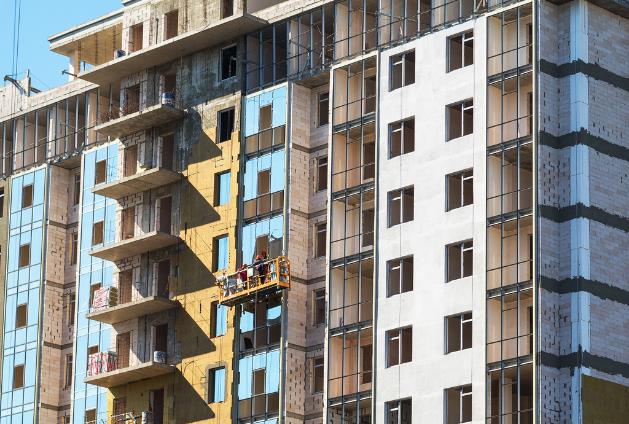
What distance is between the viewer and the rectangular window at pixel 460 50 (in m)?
94.2

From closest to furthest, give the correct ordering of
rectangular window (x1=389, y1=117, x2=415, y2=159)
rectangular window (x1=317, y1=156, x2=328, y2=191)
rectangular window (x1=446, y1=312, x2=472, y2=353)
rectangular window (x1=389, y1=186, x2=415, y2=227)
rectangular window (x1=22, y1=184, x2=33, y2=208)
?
1. rectangular window (x1=446, y1=312, x2=472, y2=353)
2. rectangular window (x1=389, y1=186, x2=415, y2=227)
3. rectangular window (x1=389, y1=117, x2=415, y2=159)
4. rectangular window (x1=317, y1=156, x2=328, y2=191)
5. rectangular window (x1=22, y1=184, x2=33, y2=208)

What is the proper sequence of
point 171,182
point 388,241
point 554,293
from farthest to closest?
1. point 171,182
2. point 388,241
3. point 554,293

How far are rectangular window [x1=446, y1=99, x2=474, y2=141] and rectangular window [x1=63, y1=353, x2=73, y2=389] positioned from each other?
3033cm

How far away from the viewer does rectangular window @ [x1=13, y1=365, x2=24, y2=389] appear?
114 meters

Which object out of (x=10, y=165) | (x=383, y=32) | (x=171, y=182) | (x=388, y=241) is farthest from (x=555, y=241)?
(x=10, y=165)

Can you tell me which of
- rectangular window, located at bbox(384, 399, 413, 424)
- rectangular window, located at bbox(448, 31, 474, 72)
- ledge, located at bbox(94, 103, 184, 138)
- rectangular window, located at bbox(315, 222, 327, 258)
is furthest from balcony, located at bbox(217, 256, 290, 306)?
rectangular window, located at bbox(448, 31, 474, 72)

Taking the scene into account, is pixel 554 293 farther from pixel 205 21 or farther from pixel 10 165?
pixel 10 165

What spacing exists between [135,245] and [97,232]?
5671mm

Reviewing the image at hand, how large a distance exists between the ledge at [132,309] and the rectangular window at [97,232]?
4.99 m

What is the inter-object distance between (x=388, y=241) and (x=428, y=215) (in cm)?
259

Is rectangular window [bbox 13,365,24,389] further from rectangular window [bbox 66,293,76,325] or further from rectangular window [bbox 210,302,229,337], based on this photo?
rectangular window [bbox 210,302,229,337]

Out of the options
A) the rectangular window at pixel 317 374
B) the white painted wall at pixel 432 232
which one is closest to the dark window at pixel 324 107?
the white painted wall at pixel 432 232

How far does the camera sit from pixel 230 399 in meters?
99.9

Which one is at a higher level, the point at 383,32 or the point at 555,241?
the point at 383,32
